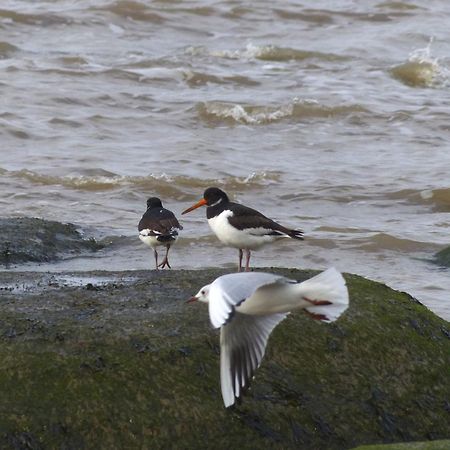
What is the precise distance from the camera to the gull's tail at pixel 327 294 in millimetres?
5580

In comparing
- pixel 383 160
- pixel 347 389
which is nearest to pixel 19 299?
pixel 347 389

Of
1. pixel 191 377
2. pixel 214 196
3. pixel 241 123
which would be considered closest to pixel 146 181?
pixel 241 123

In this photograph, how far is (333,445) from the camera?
561cm

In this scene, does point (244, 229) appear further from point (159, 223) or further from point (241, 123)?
point (241, 123)

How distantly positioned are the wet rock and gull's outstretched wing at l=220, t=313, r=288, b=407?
416cm

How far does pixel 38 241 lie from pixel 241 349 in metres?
4.86

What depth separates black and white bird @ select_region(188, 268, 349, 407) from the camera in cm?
532

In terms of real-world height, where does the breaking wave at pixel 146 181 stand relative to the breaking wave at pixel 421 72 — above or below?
above

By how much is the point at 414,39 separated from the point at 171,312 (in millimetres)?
18528

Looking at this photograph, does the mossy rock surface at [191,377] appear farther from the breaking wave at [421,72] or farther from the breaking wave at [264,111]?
the breaking wave at [421,72]

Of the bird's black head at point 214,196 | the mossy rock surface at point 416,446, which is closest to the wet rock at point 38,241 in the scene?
the bird's black head at point 214,196

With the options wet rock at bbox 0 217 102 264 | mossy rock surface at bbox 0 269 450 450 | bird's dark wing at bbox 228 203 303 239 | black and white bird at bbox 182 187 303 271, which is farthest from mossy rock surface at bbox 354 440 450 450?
wet rock at bbox 0 217 102 264

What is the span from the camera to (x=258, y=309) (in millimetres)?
5625

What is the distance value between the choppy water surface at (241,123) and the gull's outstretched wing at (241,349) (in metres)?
3.92
